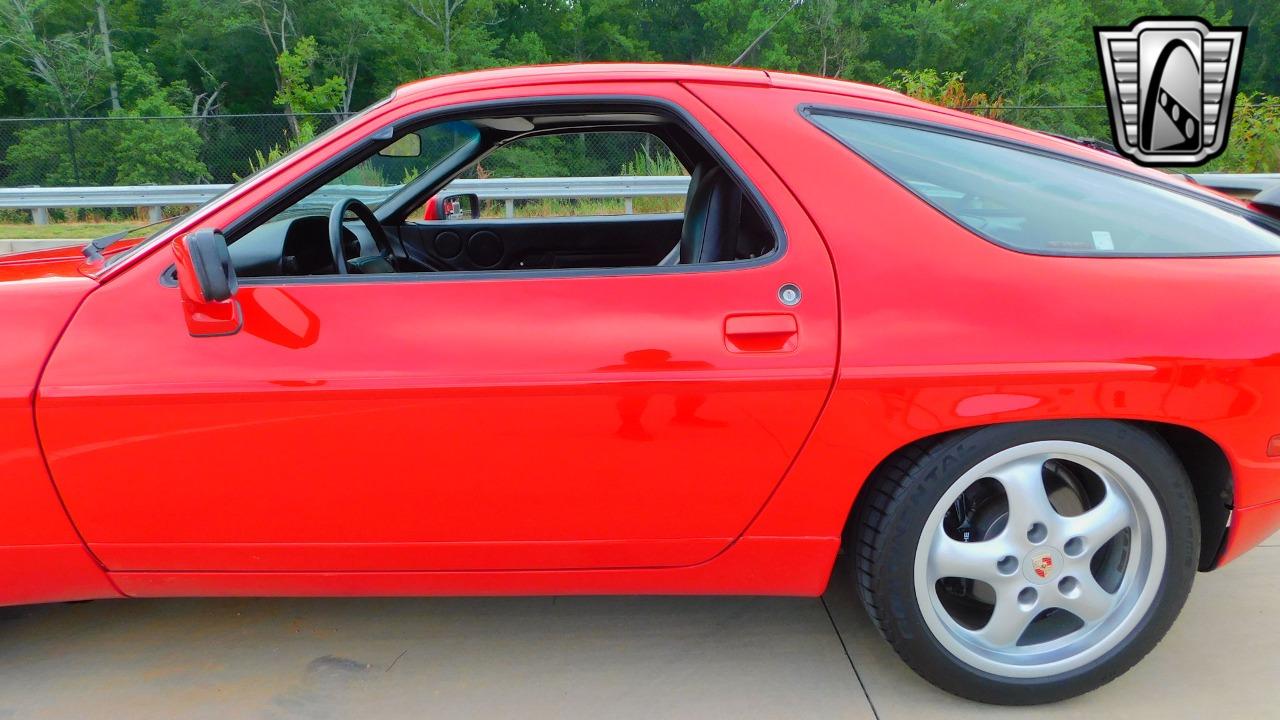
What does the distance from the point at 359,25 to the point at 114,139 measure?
14.2 meters

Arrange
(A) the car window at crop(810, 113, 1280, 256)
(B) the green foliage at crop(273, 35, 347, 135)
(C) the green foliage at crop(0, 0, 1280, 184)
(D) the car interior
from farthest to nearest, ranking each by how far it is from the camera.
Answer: (C) the green foliage at crop(0, 0, 1280, 184)
(B) the green foliage at crop(273, 35, 347, 135)
(D) the car interior
(A) the car window at crop(810, 113, 1280, 256)

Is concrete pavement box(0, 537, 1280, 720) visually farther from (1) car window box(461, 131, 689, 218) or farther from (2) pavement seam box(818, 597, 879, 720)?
(1) car window box(461, 131, 689, 218)

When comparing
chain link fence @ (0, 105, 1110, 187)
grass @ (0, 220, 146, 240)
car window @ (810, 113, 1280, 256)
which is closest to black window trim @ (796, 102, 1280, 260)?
car window @ (810, 113, 1280, 256)

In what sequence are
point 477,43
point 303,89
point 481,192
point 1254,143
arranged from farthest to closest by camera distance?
point 477,43 → point 303,89 → point 1254,143 → point 481,192

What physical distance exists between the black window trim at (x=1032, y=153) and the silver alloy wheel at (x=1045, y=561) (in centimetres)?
Result: 46

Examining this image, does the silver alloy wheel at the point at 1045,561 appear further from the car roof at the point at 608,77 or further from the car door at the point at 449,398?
the car roof at the point at 608,77

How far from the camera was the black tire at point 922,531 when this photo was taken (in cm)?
198

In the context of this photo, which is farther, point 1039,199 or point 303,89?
point 303,89

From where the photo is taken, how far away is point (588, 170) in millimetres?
13289

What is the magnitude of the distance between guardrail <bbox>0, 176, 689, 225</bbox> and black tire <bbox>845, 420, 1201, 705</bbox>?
22.9 ft

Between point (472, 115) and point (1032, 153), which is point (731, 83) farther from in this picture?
point (1032, 153)

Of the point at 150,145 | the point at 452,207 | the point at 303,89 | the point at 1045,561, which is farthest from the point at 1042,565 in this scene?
the point at 303,89

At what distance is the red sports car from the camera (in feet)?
6.34

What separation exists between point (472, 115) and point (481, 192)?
27.2ft
